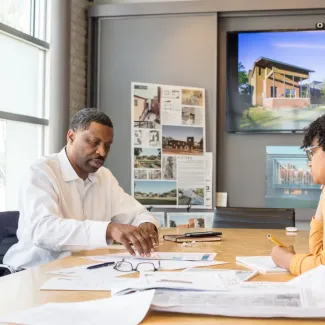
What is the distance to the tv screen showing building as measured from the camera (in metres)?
4.64

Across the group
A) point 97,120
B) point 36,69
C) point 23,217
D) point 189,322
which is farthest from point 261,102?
point 189,322

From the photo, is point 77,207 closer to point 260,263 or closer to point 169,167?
point 260,263

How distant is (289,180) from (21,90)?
2.34 metres

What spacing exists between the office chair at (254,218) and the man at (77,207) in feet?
3.18

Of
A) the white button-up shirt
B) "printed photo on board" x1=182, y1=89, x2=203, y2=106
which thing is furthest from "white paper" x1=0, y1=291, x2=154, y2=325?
"printed photo on board" x1=182, y1=89, x2=203, y2=106

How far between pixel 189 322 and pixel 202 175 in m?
3.68

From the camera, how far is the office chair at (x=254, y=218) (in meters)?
3.54

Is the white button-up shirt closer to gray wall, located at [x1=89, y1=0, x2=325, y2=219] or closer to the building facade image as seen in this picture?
gray wall, located at [x1=89, y1=0, x2=325, y2=219]

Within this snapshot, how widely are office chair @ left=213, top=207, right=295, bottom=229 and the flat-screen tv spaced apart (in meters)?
1.25

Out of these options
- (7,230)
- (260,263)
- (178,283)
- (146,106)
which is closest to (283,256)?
(260,263)

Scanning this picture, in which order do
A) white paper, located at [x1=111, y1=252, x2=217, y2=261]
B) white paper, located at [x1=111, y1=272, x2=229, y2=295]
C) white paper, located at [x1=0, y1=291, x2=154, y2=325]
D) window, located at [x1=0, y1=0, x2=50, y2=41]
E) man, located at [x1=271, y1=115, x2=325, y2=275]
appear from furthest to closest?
window, located at [x1=0, y1=0, x2=50, y2=41] → white paper, located at [x1=111, y1=252, x2=217, y2=261] → man, located at [x1=271, y1=115, x2=325, y2=275] → white paper, located at [x1=111, y1=272, x2=229, y2=295] → white paper, located at [x1=0, y1=291, x2=154, y2=325]

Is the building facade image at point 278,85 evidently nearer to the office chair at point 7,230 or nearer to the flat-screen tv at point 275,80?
the flat-screen tv at point 275,80

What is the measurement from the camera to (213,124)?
15.7 ft

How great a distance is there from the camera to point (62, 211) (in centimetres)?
242
